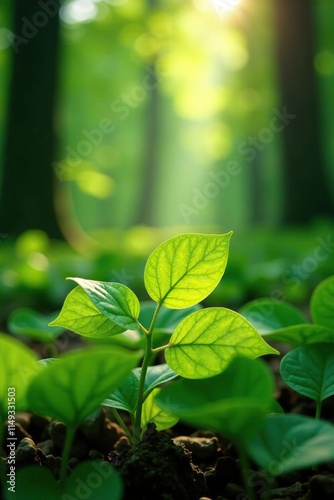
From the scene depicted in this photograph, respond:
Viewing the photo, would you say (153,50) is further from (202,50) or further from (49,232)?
(49,232)

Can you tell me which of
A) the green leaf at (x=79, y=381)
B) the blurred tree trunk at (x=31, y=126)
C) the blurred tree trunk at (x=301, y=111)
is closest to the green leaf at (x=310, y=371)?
the green leaf at (x=79, y=381)

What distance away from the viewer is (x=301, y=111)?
7.18 metres

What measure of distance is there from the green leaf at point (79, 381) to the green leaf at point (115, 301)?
0.12 metres

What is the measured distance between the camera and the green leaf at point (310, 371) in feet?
2.85

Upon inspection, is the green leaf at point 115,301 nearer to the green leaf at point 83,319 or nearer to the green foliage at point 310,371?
the green leaf at point 83,319

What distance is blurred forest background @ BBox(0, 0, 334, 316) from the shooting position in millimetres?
2998

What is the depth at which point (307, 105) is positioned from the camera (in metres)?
7.19

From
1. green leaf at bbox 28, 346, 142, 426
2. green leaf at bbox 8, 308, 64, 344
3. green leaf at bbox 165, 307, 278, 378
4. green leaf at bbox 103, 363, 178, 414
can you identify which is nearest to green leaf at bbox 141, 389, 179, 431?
A: green leaf at bbox 103, 363, 178, 414

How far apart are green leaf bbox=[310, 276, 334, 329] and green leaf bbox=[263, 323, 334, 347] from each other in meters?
0.05

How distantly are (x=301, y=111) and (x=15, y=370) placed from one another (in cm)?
711

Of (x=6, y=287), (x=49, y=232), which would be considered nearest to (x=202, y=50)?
(x=49, y=232)

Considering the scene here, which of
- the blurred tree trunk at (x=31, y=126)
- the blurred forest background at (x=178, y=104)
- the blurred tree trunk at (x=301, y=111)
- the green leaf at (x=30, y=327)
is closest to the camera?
the green leaf at (x=30, y=327)

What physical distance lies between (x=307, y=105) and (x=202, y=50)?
9.33 feet

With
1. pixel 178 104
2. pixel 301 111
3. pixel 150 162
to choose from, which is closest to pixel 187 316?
pixel 301 111
